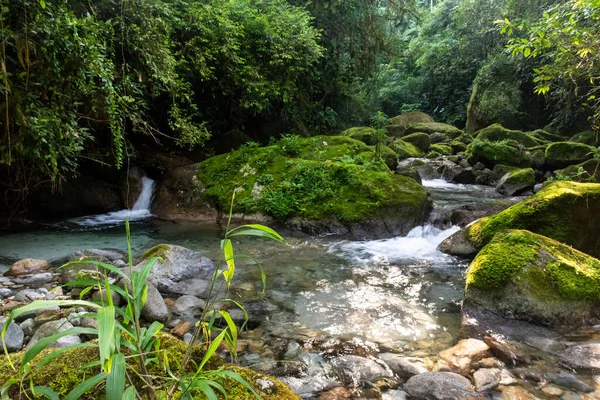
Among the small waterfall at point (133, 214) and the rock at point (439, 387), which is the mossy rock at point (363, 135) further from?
the rock at point (439, 387)

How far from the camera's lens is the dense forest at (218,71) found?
432cm

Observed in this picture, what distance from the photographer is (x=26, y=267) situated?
14.7ft

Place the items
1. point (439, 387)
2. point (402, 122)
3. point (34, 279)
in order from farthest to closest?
point (402, 122) → point (34, 279) → point (439, 387)

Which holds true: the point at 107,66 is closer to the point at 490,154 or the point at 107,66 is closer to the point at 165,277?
the point at 165,277

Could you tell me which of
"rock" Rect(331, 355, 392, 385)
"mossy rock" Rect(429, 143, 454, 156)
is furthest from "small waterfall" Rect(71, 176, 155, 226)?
"mossy rock" Rect(429, 143, 454, 156)

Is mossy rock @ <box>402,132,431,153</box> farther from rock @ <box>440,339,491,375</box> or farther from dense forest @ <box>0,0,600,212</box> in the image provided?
rock @ <box>440,339,491,375</box>

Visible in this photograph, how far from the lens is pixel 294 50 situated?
1042 cm

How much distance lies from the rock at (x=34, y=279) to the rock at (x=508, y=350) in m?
4.67

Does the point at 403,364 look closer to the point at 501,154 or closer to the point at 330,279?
the point at 330,279

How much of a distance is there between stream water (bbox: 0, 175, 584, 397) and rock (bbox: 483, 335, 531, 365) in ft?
1.06

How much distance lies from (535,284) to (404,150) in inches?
505

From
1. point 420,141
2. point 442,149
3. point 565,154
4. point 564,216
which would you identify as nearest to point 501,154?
point 565,154

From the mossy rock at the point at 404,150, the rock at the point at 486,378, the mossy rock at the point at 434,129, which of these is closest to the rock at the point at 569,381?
the rock at the point at 486,378

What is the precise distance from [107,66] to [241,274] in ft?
11.6
